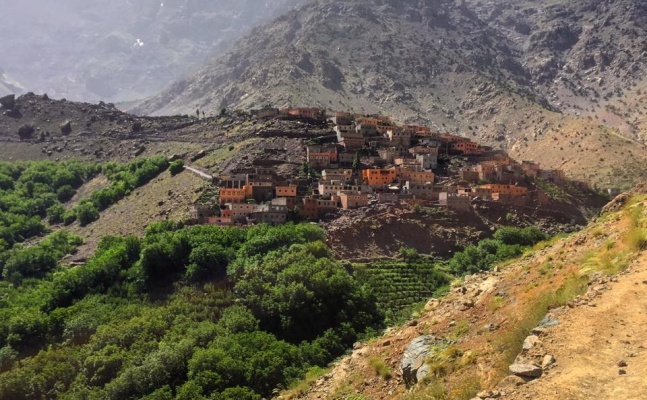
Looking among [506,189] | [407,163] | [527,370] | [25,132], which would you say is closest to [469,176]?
[506,189]

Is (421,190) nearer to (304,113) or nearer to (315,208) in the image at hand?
(315,208)

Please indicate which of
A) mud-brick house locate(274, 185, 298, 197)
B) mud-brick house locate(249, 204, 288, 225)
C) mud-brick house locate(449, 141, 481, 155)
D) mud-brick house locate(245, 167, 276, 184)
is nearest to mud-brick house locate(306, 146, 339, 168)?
mud-brick house locate(245, 167, 276, 184)

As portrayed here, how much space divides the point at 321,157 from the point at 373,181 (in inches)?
363

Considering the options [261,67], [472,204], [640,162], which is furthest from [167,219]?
[261,67]

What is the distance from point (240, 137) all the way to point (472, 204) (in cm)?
3945

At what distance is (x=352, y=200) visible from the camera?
58.9 meters

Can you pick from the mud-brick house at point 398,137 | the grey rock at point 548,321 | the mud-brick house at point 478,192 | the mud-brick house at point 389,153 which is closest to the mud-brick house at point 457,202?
the mud-brick house at point 478,192

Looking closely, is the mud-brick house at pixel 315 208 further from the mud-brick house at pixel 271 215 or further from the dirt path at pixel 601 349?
the dirt path at pixel 601 349

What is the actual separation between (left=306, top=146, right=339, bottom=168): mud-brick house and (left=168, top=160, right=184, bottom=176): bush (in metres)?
18.4

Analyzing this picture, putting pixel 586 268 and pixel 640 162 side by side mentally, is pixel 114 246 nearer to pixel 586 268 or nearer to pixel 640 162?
pixel 586 268

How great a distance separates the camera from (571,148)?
376 ft

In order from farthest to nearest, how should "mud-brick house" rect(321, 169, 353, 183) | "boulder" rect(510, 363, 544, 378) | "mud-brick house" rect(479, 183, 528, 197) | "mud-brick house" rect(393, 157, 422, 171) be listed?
"mud-brick house" rect(393, 157, 422, 171)
"mud-brick house" rect(321, 169, 353, 183)
"mud-brick house" rect(479, 183, 528, 197)
"boulder" rect(510, 363, 544, 378)

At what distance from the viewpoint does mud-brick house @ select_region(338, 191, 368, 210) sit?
58.8 metres

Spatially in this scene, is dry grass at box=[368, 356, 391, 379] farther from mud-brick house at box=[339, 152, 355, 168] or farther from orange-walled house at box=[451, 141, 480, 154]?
orange-walled house at box=[451, 141, 480, 154]
